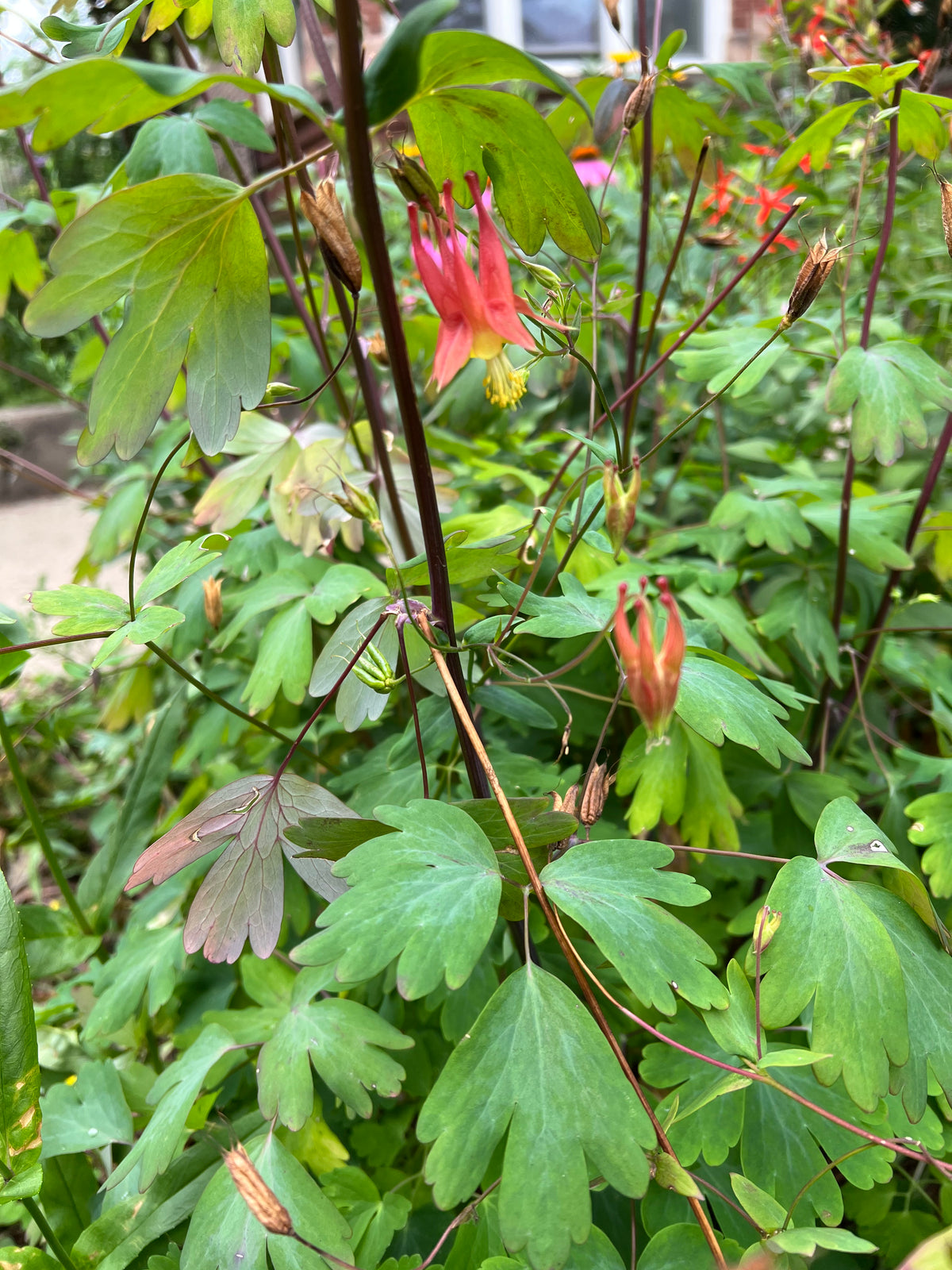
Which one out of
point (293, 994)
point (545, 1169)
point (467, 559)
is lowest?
point (293, 994)

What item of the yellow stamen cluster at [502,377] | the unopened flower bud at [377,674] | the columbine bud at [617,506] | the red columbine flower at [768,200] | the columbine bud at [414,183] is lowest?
the unopened flower bud at [377,674]

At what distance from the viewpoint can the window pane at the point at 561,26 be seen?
4.96m

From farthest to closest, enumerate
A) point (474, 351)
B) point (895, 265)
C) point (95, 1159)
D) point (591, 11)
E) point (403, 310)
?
1. point (591, 11)
2. point (895, 265)
3. point (403, 310)
4. point (95, 1159)
5. point (474, 351)

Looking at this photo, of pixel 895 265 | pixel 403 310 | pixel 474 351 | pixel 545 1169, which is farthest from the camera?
pixel 895 265

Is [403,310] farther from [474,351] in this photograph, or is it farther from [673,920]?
[673,920]

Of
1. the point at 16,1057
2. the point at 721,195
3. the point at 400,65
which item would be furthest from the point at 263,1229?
the point at 721,195

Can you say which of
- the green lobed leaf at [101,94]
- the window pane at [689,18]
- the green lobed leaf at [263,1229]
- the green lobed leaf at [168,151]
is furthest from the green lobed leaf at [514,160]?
the window pane at [689,18]

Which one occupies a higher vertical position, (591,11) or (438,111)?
(591,11)

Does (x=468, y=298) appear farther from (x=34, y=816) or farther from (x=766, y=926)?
(x=34, y=816)

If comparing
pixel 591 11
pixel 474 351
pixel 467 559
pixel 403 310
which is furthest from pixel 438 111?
pixel 591 11

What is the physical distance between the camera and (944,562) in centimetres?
97

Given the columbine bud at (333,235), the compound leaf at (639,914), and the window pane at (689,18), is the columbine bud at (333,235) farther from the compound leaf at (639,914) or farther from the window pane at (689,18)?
the window pane at (689,18)

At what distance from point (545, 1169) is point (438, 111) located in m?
0.55

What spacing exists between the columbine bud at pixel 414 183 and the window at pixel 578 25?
529cm
